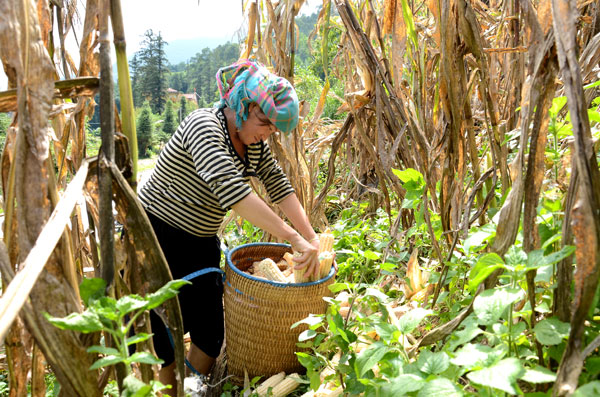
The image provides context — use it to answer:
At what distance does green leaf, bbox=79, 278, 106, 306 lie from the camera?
0.60 meters

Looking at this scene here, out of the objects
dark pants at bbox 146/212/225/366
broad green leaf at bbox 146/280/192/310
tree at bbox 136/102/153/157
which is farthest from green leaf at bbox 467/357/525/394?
tree at bbox 136/102/153/157

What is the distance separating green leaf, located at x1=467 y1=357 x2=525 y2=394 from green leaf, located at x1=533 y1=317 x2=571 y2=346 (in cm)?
7

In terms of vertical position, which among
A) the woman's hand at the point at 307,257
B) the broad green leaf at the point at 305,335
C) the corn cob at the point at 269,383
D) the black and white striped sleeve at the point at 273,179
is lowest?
the corn cob at the point at 269,383

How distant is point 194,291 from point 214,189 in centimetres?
61

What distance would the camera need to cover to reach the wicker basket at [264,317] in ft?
6.05

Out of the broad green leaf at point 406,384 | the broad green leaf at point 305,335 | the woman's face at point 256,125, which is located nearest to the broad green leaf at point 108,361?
the broad green leaf at point 406,384

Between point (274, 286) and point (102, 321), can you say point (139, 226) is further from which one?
point (274, 286)

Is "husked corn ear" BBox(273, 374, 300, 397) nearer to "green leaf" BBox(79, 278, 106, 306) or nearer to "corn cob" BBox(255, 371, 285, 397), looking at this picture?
"corn cob" BBox(255, 371, 285, 397)

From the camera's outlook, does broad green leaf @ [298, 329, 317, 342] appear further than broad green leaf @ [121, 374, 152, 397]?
Yes

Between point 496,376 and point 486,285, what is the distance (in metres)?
0.22

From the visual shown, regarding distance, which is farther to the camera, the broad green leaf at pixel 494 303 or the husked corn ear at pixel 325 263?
the husked corn ear at pixel 325 263

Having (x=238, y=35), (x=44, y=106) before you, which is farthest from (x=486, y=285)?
(x=238, y=35)

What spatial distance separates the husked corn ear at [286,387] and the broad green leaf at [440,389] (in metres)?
1.19

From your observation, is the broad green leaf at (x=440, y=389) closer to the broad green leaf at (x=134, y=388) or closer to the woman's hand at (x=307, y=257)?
the broad green leaf at (x=134, y=388)
